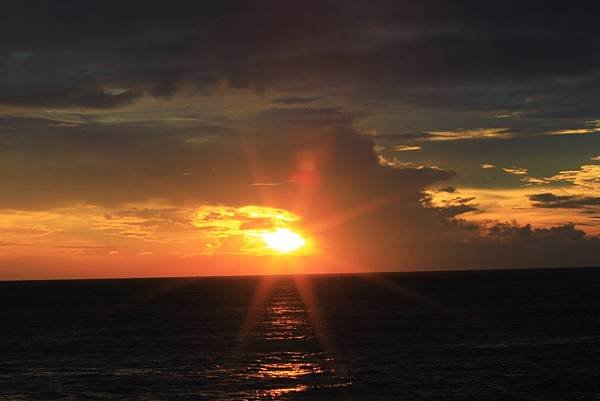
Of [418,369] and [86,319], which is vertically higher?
[86,319]

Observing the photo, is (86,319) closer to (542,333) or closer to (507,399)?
Answer: (542,333)

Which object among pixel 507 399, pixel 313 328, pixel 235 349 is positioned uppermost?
pixel 313 328

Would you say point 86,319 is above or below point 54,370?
above

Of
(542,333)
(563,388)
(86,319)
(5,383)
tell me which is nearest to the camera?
(563,388)

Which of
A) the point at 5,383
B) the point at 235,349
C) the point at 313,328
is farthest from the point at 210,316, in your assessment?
Answer: the point at 5,383

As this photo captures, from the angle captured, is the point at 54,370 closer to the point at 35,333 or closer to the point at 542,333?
the point at 35,333

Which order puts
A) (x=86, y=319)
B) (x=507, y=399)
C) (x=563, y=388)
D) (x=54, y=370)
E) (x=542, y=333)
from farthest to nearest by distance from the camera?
(x=86, y=319) → (x=542, y=333) → (x=54, y=370) → (x=563, y=388) → (x=507, y=399)

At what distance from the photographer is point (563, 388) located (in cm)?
5616

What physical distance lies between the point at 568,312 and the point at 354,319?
39876 millimetres

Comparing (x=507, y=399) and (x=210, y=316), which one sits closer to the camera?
(x=507, y=399)

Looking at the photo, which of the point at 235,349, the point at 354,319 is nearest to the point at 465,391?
the point at 235,349

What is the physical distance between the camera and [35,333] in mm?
107125

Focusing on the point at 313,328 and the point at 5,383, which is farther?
the point at 313,328

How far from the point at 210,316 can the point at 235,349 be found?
56.7 m
